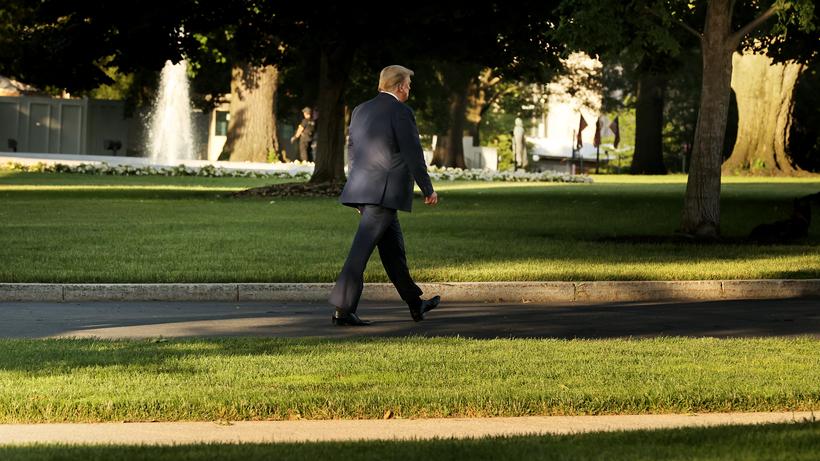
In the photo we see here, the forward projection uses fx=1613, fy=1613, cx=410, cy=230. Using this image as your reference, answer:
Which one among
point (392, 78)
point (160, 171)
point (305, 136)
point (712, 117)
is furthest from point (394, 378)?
point (305, 136)

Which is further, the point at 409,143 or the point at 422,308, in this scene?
the point at 422,308

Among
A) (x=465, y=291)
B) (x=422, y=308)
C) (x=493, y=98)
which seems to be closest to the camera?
(x=422, y=308)

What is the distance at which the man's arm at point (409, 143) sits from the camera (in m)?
12.2

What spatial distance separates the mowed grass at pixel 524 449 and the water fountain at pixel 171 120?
196ft

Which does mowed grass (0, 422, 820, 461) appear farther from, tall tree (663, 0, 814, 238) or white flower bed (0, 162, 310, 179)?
white flower bed (0, 162, 310, 179)

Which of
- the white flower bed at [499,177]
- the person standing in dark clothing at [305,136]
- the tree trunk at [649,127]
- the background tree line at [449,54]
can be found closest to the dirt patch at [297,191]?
the background tree line at [449,54]

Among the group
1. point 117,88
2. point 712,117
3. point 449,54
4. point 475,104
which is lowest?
point 712,117

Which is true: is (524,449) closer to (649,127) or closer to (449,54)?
(449,54)

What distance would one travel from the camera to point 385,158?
12.3 m

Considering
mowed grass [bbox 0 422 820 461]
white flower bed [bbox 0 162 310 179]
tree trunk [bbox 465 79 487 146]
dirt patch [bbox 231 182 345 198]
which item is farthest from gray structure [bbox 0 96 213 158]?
mowed grass [bbox 0 422 820 461]

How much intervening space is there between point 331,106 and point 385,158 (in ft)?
78.2

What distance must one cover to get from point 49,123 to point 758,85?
28106mm

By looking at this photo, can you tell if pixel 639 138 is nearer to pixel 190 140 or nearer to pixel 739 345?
pixel 190 140

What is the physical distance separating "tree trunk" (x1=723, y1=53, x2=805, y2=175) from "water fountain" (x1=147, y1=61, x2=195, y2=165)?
23.0m
